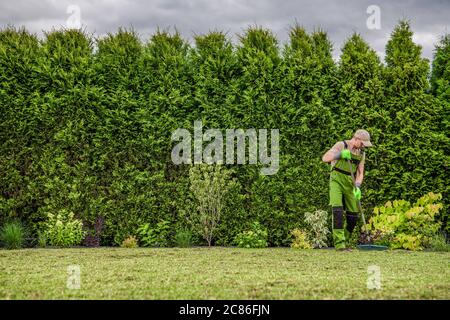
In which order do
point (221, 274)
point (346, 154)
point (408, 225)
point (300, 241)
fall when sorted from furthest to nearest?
point (300, 241) → point (408, 225) → point (346, 154) → point (221, 274)

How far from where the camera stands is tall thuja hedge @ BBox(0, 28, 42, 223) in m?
12.4

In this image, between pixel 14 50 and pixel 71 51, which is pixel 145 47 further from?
pixel 14 50

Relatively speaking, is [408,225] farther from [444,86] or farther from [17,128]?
[17,128]

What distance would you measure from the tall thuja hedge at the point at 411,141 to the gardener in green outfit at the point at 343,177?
1098mm

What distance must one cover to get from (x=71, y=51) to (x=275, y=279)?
744 centimetres

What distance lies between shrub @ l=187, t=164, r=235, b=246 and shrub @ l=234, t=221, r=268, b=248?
0.57 m

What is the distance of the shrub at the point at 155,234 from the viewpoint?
1214 centimetres

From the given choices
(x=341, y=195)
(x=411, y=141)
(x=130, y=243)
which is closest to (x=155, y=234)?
(x=130, y=243)

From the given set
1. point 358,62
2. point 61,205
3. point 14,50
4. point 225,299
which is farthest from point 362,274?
point 14,50

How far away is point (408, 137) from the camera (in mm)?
12141

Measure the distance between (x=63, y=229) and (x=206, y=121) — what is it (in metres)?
3.54

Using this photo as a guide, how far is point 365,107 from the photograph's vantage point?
39.9 ft

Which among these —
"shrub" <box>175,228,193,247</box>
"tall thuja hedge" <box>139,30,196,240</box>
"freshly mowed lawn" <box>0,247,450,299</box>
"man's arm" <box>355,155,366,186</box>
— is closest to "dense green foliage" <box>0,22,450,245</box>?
"tall thuja hedge" <box>139,30,196,240</box>

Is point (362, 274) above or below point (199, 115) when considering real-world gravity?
below
